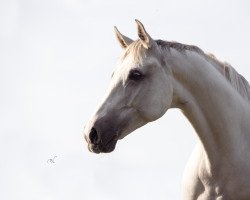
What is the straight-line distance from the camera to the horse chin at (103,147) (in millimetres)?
6461

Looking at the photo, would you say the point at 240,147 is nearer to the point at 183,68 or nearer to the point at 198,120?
the point at 198,120

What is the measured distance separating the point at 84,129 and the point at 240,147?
174cm

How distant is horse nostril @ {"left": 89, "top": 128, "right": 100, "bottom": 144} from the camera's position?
6.39m

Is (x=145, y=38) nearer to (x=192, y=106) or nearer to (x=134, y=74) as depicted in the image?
(x=134, y=74)

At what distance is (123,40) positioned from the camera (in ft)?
24.2

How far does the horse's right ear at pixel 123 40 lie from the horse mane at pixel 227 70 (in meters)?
0.43

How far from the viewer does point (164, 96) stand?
22.0ft

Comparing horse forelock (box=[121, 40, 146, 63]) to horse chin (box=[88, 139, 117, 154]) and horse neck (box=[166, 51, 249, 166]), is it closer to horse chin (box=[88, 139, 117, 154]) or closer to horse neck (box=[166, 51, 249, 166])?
horse neck (box=[166, 51, 249, 166])

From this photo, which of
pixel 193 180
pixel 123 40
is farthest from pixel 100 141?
pixel 123 40

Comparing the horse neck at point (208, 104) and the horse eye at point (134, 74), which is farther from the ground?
the horse eye at point (134, 74)

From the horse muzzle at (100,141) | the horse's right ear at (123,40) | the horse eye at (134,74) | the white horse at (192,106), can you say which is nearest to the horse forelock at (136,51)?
the white horse at (192,106)

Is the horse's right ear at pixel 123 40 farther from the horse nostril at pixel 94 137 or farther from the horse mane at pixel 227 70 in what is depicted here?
the horse nostril at pixel 94 137

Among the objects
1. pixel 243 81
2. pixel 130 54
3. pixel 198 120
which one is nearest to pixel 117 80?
pixel 130 54

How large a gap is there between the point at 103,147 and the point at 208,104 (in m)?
1.28
